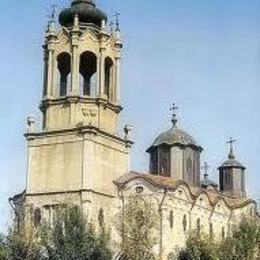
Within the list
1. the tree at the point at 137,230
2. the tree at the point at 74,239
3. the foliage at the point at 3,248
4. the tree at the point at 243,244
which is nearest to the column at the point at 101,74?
the tree at the point at 137,230

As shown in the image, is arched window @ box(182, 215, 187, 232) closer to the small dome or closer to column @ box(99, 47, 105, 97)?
column @ box(99, 47, 105, 97)

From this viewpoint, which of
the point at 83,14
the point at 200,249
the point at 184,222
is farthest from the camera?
the point at 184,222

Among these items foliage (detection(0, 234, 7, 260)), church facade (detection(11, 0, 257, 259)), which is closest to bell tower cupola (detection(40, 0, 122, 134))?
church facade (detection(11, 0, 257, 259))

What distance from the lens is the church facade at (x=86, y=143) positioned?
4712 centimetres

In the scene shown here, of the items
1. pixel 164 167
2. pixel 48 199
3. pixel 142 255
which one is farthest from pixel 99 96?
pixel 164 167

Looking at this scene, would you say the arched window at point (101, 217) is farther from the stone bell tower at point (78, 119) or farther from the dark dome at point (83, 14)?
the dark dome at point (83, 14)

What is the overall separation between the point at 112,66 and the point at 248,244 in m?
15.8

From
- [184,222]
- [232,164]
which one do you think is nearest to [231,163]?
[232,164]

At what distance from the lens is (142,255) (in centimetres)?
4003

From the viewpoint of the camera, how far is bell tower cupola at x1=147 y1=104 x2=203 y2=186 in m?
62.2

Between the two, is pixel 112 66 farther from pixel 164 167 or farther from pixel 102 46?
pixel 164 167

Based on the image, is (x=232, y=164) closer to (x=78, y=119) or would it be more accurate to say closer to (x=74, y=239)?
(x=78, y=119)

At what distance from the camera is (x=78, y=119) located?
157ft

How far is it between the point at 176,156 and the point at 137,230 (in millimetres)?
20930
